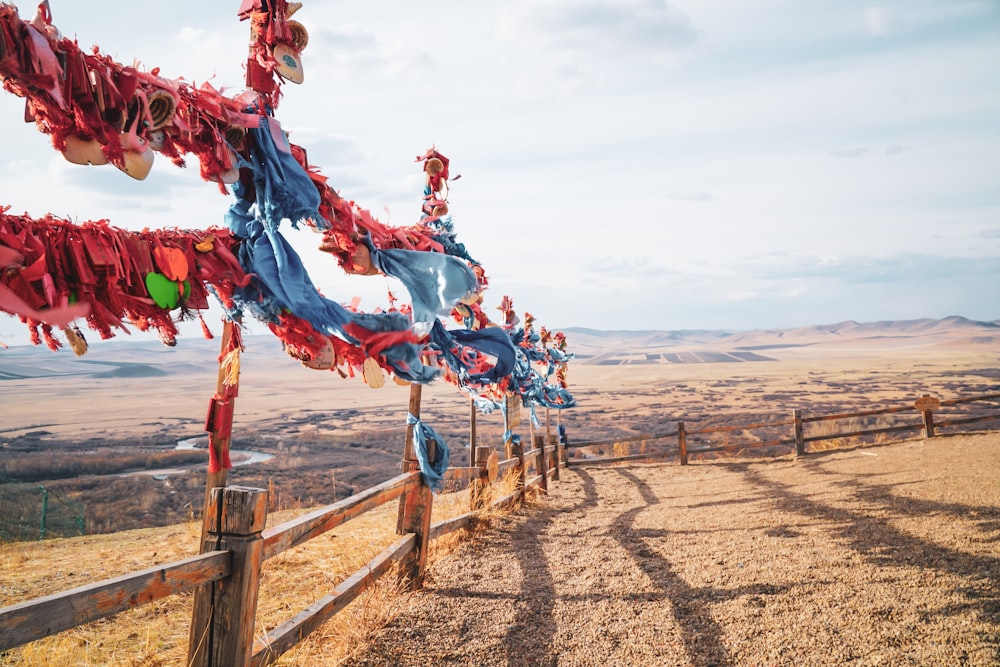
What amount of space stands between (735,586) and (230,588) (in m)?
3.91

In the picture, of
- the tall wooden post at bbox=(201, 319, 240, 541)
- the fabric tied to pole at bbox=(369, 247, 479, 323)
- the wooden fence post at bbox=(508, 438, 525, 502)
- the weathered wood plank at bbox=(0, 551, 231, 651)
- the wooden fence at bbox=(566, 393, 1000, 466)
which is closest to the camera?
the weathered wood plank at bbox=(0, 551, 231, 651)

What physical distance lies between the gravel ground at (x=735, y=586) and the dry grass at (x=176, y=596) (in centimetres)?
23

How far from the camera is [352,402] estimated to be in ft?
172

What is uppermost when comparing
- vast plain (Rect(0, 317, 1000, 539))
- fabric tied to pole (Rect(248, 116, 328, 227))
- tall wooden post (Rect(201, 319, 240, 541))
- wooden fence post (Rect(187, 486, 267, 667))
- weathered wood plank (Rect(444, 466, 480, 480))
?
fabric tied to pole (Rect(248, 116, 328, 227))

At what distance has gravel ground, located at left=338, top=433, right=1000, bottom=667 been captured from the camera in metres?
3.84

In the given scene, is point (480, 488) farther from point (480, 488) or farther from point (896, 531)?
point (896, 531)

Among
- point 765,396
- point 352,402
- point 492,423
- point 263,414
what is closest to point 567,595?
point 492,423

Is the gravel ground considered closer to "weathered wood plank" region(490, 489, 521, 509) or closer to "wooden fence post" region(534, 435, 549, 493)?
"weathered wood plank" region(490, 489, 521, 509)

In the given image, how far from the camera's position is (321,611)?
3768mm

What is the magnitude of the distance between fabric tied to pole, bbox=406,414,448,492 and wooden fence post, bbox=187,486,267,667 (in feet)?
7.49

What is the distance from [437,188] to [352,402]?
4850 centimetres

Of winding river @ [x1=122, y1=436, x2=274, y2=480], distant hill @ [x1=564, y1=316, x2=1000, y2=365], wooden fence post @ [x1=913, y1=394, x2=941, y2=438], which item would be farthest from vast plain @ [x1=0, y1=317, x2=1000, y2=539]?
distant hill @ [x1=564, y1=316, x2=1000, y2=365]

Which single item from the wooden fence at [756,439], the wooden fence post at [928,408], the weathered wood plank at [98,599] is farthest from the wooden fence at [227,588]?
the wooden fence post at [928,408]

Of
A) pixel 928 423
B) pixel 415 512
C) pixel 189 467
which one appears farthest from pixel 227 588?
pixel 189 467
